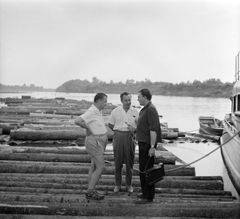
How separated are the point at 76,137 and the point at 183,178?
28.0ft

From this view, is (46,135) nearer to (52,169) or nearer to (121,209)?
(52,169)

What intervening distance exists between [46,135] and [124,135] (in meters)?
9.31

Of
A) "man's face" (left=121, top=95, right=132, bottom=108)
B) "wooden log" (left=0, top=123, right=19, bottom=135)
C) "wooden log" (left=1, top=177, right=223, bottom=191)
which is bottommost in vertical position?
"wooden log" (left=0, top=123, right=19, bottom=135)

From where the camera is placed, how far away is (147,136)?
4500mm

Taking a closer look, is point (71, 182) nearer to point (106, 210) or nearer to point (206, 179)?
point (106, 210)

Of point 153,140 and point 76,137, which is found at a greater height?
point 153,140

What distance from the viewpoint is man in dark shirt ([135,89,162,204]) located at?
4391mm

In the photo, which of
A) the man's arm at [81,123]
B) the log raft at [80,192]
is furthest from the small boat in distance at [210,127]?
the man's arm at [81,123]

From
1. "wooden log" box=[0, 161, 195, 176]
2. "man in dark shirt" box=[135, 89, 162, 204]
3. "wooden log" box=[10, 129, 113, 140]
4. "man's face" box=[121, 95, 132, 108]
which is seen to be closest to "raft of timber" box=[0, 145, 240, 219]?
"wooden log" box=[0, 161, 195, 176]

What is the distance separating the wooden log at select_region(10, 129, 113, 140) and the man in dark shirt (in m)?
9.74

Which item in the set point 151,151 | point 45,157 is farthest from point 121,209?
point 45,157

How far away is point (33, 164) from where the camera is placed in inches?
255

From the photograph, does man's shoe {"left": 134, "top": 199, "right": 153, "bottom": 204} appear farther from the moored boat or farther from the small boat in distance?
the small boat in distance

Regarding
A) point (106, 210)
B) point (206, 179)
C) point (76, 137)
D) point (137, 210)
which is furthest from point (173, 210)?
point (76, 137)
